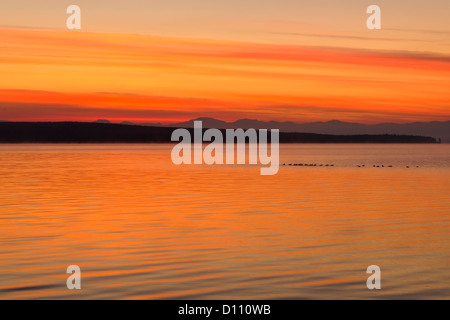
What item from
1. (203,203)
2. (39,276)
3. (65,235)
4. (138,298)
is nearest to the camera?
(138,298)

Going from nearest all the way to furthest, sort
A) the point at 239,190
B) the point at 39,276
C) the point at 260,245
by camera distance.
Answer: the point at 39,276 → the point at 260,245 → the point at 239,190

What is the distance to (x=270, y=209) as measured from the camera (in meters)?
31.3

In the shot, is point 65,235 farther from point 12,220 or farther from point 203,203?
point 203,203

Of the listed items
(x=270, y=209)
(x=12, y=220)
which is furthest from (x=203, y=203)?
(x=12, y=220)

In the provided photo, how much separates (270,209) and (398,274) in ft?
47.0

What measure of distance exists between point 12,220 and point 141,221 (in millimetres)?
4782

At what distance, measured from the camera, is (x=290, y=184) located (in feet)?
158

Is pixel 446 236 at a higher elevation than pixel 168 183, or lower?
lower

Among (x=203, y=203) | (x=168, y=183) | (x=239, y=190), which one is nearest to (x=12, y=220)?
(x=203, y=203)

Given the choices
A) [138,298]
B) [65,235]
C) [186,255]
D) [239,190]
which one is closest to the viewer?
[138,298]

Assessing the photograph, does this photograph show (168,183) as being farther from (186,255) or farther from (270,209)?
(186,255)

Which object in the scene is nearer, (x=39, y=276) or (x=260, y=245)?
(x=39, y=276)

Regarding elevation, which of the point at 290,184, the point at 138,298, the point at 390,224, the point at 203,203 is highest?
the point at 290,184

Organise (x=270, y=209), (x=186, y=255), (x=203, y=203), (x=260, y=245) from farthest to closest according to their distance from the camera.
A: (x=203, y=203)
(x=270, y=209)
(x=260, y=245)
(x=186, y=255)
